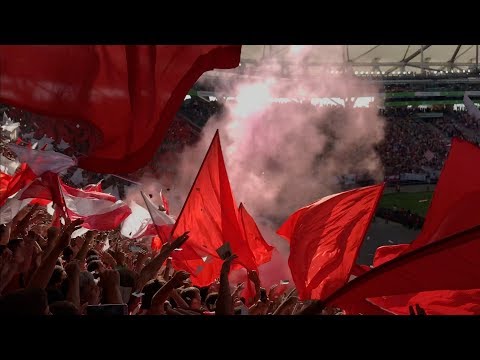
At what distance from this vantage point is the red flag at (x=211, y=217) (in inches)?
195

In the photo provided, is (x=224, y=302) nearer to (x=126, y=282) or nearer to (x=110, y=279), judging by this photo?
(x=110, y=279)

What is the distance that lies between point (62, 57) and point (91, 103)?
8.8 inches

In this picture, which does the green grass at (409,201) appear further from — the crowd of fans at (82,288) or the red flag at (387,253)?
the crowd of fans at (82,288)

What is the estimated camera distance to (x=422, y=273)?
2920 millimetres

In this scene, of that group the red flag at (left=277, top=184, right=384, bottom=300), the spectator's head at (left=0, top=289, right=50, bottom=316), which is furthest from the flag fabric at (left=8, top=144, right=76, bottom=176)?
the spectator's head at (left=0, top=289, right=50, bottom=316)

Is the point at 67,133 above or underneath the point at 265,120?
underneath

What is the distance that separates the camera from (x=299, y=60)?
31.8 metres

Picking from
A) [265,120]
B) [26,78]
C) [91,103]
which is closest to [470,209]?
[91,103]

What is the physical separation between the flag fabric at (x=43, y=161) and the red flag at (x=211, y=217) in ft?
3.61

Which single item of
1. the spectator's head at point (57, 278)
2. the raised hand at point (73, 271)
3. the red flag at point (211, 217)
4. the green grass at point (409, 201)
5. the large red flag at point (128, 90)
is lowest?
the raised hand at point (73, 271)

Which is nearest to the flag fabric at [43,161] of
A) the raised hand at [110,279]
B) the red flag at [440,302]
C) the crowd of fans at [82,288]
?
the crowd of fans at [82,288]
